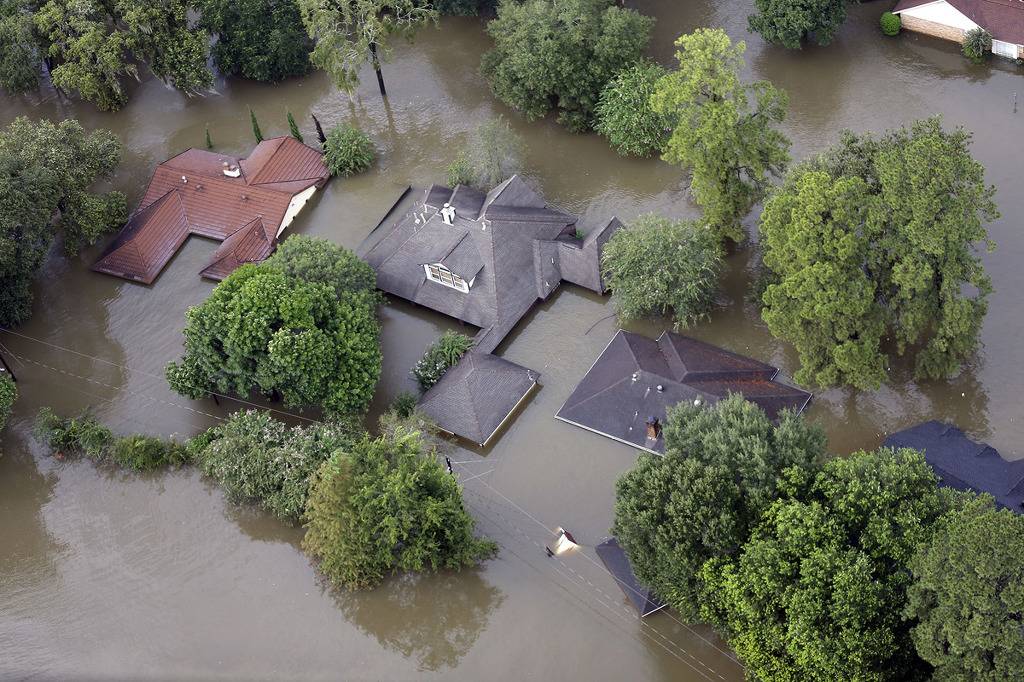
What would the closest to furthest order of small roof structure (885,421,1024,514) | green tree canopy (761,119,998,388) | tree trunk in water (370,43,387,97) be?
1. small roof structure (885,421,1024,514)
2. green tree canopy (761,119,998,388)
3. tree trunk in water (370,43,387,97)

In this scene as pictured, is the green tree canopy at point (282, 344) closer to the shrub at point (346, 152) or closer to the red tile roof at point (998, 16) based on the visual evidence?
the shrub at point (346, 152)

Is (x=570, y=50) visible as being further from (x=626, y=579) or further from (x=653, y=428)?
(x=626, y=579)

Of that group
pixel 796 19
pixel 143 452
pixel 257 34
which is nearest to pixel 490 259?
pixel 143 452

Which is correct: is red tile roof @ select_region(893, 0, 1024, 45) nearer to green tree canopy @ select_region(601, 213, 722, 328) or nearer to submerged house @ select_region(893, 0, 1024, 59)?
submerged house @ select_region(893, 0, 1024, 59)

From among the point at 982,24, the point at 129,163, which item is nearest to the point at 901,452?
the point at 982,24

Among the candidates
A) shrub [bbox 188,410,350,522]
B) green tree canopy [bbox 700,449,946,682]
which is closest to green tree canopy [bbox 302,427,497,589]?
shrub [bbox 188,410,350,522]

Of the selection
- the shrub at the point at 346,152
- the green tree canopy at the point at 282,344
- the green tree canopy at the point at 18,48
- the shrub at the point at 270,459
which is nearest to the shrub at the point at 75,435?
the green tree canopy at the point at 282,344

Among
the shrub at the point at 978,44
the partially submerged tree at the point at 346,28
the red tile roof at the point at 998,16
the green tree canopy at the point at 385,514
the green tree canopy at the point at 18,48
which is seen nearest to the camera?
the green tree canopy at the point at 385,514
